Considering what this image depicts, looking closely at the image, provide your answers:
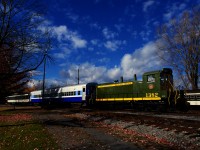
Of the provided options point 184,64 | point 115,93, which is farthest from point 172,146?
point 184,64

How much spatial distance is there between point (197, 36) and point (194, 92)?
13247 millimetres

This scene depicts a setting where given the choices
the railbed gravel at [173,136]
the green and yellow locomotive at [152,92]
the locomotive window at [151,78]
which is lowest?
the railbed gravel at [173,136]

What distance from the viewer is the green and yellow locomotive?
21.5 m

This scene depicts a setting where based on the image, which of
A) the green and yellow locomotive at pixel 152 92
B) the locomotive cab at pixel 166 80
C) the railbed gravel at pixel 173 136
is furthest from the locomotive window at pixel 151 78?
the railbed gravel at pixel 173 136

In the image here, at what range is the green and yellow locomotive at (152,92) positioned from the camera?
21500 millimetres

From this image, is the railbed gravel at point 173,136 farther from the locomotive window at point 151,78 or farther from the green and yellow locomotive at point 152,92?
the locomotive window at point 151,78

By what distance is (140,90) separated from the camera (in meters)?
24.5

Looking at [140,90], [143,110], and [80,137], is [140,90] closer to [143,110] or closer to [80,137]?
[143,110]

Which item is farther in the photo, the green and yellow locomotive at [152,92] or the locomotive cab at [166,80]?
the locomotive cab at [166,80]

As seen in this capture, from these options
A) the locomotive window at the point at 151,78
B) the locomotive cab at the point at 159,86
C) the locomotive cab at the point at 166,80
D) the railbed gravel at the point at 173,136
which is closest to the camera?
the railbed gravel at the point at 173,136

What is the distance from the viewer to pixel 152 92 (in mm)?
22812

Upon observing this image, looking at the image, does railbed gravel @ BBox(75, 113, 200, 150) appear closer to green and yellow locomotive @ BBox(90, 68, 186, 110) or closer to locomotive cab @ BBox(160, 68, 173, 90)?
green and yellow locomotive @ BBox(90, 68, 186, 110)

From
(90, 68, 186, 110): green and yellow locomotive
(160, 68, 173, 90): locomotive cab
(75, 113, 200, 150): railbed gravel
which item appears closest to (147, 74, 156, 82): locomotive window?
(90, 68, 186, 110): green and yellow locomotive

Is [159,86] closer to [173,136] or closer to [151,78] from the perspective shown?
[151,78]
